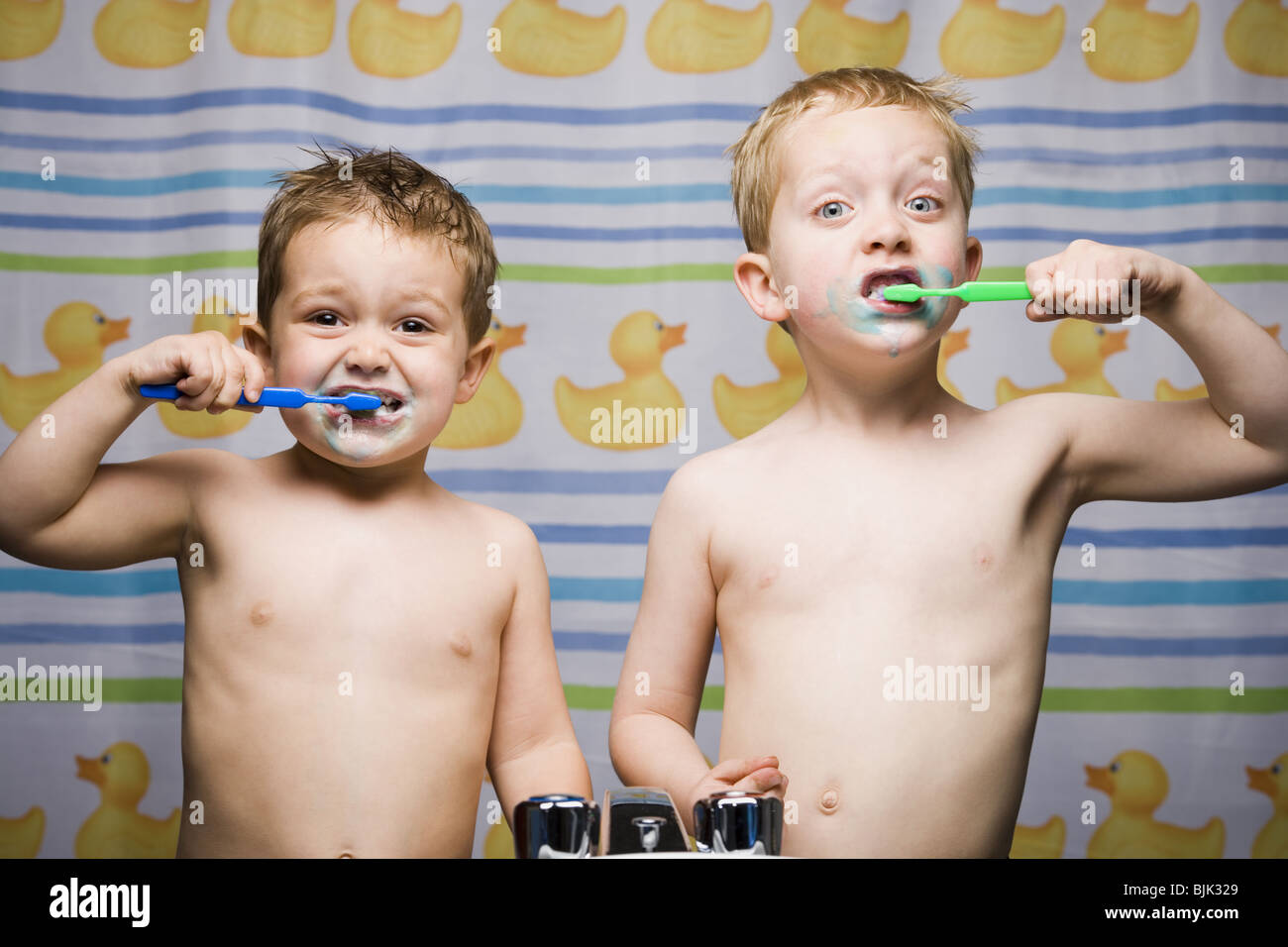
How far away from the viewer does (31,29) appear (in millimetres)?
1156

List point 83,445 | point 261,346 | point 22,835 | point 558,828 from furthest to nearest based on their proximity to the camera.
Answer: point 22,835 < point 261,346 < point 83,445 < point 558,828

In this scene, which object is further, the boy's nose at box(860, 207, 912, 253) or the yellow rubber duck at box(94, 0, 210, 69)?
the yellow rubber duck at box(94, 0, 210, 69)

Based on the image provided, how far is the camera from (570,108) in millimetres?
1204

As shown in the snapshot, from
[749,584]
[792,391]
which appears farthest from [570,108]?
[749,584]

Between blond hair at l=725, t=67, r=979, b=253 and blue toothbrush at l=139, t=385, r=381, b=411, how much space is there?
11.4 inches

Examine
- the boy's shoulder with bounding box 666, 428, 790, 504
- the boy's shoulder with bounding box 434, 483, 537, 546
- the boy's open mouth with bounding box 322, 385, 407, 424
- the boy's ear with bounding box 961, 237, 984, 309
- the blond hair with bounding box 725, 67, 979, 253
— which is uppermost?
the blond hair with bounding box 725, 67, 979, 253

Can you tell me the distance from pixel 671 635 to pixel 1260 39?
0.82 m

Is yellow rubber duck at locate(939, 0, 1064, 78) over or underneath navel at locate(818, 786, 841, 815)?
over

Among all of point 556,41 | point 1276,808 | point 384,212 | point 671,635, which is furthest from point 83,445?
point 1276,808

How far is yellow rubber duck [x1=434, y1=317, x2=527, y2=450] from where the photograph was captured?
119cm

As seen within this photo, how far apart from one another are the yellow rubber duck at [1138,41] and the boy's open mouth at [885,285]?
0.56 metres

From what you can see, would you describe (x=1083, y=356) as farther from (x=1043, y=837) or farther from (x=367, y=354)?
(x=367, y=354)

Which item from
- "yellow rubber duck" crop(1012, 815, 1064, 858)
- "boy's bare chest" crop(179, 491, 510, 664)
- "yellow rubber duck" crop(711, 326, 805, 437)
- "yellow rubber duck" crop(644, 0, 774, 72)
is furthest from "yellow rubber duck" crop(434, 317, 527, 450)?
"yellow rubber duck" crop(1012, 815, 1064, 858)

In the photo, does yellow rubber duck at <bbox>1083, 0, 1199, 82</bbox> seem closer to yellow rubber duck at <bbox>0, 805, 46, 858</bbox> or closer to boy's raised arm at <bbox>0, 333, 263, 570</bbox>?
boy's raised arm at <bbox>0, 333, 263, 570</bbox>
